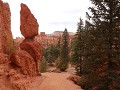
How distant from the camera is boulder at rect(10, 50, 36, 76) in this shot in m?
32.7

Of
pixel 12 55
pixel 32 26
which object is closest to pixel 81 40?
pixel 32 26

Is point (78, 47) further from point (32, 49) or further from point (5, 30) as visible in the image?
point (5, 30)

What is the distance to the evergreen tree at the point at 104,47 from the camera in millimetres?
26906

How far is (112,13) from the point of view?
27672 millimetres

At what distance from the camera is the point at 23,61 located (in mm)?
32969

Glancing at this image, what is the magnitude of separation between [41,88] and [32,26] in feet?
29.4

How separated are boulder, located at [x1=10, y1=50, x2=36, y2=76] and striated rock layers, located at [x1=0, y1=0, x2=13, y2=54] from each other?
207 centimetres

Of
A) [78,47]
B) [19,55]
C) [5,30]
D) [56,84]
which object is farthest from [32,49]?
[78,47]

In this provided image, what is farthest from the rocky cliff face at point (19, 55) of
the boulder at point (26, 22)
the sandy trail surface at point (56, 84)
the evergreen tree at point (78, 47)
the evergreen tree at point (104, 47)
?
the evergreen tree at point (78, 47)

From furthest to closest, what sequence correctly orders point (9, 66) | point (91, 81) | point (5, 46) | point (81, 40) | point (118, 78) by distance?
point (81, 40) → point (5, 46) → point (9, 66) → point (91, 81) → point (118, 78)

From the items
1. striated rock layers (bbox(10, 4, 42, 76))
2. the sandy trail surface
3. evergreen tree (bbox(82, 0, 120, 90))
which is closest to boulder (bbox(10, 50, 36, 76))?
striated rock layers (bbox(10, 4, 42, 76))

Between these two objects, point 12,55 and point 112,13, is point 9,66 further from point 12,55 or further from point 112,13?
point 112,13

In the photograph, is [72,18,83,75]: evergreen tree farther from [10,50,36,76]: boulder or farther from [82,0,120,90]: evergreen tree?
[82,0,120,90]: evergreen tree

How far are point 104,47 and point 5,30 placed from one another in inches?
572
